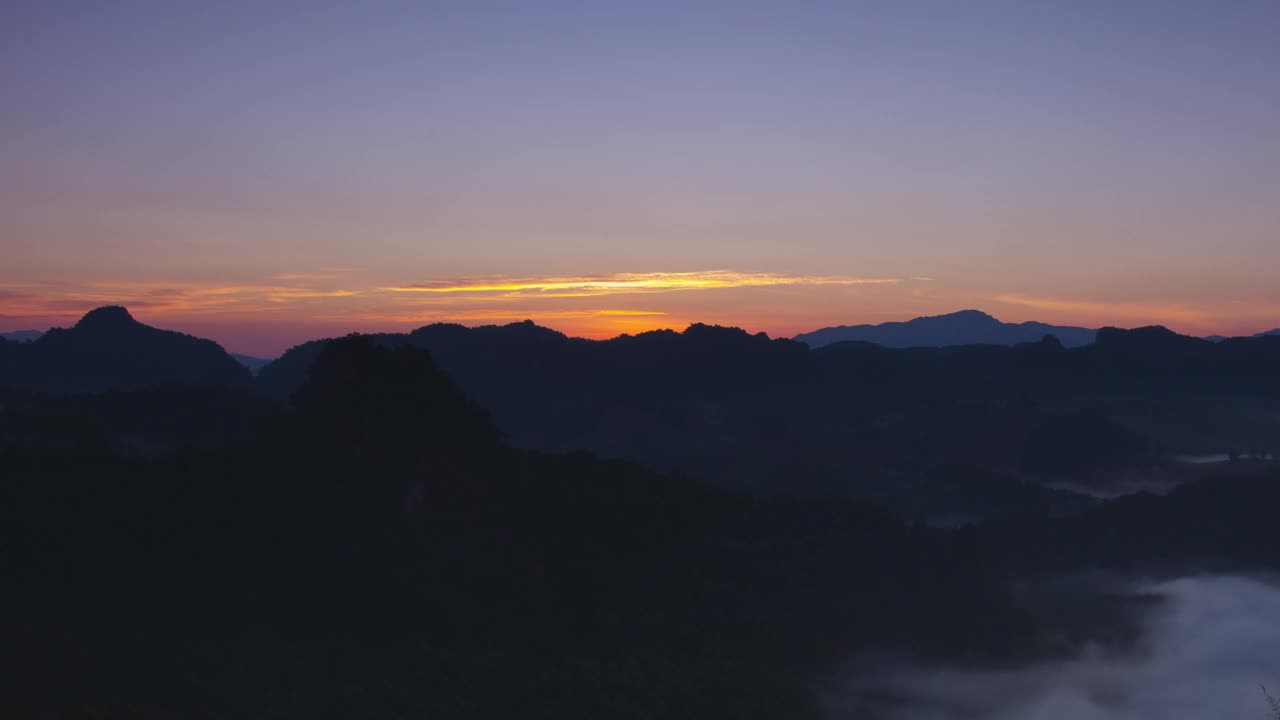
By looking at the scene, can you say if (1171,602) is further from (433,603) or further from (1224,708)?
(433,603)

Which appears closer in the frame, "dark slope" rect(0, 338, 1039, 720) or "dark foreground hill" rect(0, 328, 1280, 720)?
"dark slope" rect(0, 338, 1039, 720)

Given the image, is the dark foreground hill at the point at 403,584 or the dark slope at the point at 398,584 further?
the dark foreground hill at the point at 403,584

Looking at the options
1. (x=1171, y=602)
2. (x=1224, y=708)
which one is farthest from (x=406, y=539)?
(x=1171, y=602)

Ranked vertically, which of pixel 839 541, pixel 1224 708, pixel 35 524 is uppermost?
pixel 35 524

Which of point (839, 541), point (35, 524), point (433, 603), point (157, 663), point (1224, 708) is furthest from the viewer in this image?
point (1224, 708)

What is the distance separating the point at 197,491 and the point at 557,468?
43.1m

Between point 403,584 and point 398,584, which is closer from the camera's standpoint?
point 398,584

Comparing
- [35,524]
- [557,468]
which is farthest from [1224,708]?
[35,524]

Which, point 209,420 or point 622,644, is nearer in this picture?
point 622,644

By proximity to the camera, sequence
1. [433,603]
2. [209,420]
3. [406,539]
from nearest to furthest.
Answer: [433,603] < [406,539] < [209,420]

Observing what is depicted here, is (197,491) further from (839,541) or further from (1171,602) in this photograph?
(1171,602)

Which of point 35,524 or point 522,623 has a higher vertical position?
point 35,524

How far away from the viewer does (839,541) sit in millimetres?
134875

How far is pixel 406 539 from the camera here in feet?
302
